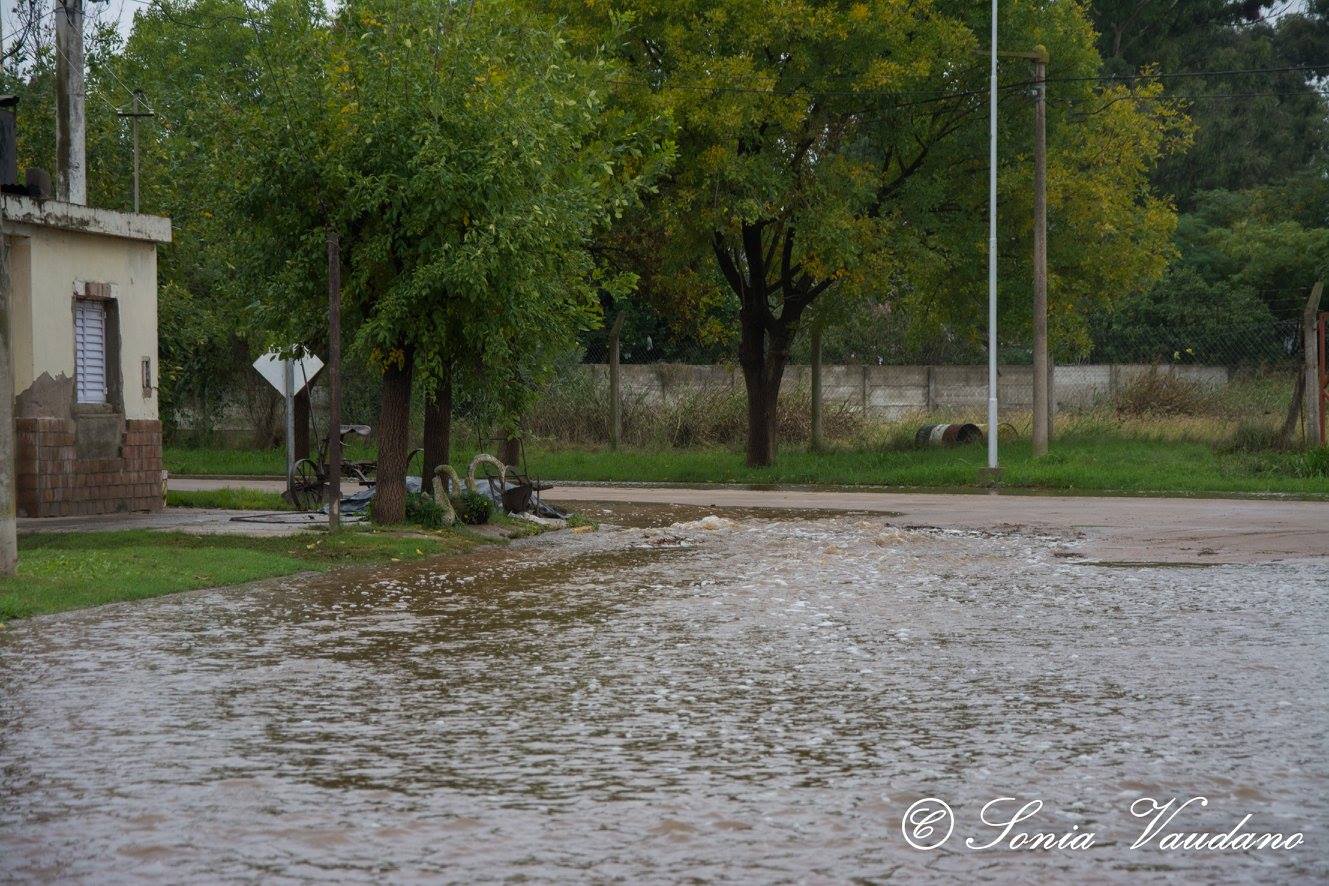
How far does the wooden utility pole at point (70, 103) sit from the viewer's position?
22828mm

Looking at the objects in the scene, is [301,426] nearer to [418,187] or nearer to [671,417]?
[671,417]

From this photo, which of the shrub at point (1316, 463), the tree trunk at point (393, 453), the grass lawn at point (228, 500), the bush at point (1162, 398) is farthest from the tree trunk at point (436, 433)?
the bush at point (1162, 398)

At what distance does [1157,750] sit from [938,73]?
2641 cm

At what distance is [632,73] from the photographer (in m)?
30.7

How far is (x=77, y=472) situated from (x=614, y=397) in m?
19.6

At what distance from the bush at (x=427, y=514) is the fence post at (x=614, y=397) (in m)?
17.6

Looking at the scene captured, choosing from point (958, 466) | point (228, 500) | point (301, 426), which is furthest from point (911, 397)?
point (228, 500)

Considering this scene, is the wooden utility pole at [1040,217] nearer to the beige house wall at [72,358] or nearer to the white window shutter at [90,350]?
the beige house wall at [72,358]

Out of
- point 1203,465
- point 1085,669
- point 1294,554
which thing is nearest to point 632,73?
point 1203,465

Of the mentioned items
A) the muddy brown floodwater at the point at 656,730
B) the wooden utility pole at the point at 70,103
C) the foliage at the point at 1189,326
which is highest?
the wooden utility pole at the point at 70,103

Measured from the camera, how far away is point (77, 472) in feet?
70.0

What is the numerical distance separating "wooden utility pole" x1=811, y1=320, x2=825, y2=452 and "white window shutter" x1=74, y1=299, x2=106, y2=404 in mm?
16985

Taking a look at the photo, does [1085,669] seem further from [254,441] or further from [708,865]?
[254,441]

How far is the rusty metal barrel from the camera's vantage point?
3788 centimetres
